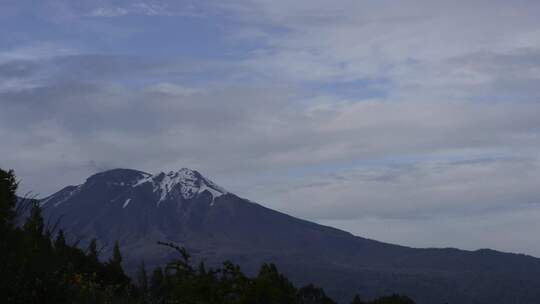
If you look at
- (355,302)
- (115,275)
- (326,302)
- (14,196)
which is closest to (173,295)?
(14,196)

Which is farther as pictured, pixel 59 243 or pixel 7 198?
pixel 59 243

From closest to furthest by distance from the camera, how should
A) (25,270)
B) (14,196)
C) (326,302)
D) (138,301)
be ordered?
1. (25,270)
2. (138,301)
3. (14,196)
4. (326,302)

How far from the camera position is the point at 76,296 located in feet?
48.1

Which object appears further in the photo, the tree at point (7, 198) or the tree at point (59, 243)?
the tree at point (59, 243)

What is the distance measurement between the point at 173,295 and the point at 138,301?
6.48 feet

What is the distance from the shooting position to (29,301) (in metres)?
13.0

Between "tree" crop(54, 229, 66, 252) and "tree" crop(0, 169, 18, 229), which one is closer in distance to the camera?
"tree" crop(0, 169, 18, 229)

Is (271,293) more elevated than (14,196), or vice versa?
(14,196)

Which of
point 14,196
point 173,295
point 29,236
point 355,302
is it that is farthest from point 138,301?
point 355,302

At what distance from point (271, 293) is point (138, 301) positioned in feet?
9.70

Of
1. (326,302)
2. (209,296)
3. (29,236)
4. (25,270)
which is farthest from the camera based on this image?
(326,302)

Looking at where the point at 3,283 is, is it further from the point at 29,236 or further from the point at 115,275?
the point at 115,275

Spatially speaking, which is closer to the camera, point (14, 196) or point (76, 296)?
point (76, 296)

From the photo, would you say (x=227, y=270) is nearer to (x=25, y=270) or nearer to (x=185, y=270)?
(x=185, y=270)
